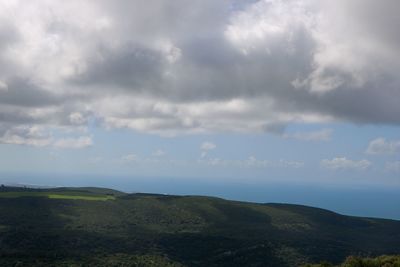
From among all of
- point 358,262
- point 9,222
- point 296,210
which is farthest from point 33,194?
point 358,262

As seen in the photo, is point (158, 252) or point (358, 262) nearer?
point (358, 262)

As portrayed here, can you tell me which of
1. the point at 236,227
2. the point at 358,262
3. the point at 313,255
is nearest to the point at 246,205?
the point at 236,227

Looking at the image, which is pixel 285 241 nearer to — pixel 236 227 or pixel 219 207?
pixel 236 227

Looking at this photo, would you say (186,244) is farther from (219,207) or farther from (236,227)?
(219,207)

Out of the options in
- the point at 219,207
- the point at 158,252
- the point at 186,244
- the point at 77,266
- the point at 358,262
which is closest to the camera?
the point at 358,262

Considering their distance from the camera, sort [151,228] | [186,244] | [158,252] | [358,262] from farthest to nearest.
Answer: [151,228], [186,244], [158,252], [358,262]

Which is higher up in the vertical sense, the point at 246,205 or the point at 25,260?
the point at 246,205
